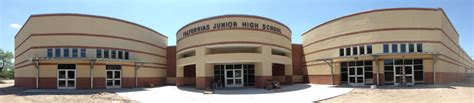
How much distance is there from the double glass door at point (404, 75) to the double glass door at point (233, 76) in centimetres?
1316

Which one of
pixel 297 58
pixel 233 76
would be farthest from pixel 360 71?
pixel 233 76

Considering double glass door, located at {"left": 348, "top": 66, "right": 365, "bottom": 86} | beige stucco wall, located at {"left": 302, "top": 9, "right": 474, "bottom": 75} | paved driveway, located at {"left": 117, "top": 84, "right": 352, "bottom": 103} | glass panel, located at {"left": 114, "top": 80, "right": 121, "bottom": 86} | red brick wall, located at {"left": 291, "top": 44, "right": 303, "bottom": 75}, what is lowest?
paved driveway, located at {"left": 117, "top": 84, "right": 352, "bottom": 103}

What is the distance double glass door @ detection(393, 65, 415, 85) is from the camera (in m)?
24.6

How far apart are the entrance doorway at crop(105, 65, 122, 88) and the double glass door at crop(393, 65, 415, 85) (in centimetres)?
2471

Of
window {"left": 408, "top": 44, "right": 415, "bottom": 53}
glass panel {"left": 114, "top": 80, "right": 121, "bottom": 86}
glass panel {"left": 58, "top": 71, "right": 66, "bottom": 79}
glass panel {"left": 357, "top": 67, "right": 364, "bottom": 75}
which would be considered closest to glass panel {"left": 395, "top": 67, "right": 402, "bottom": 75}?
window {"left": 408, "top": 44, "right": 415, "bottom": 53}

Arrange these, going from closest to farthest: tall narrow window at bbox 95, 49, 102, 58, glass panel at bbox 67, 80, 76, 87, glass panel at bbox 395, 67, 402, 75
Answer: glass panel at bbox 395, 67, 402, 75 → glass panel at bbox 67, 80, 76, 87 → tall narrow window at bbox 95, 49, 102, 58

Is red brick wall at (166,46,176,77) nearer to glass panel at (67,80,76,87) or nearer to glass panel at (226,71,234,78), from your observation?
glass panel at (226,71,234,78)

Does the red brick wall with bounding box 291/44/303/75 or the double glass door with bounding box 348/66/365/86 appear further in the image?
the red brick wall with bounding box 291/44/303/75

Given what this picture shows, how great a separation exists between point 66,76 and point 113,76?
3919 mm

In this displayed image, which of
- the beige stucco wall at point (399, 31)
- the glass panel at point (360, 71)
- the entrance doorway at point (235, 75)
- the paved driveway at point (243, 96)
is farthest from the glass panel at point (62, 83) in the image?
the glass panel at point (360, 71)

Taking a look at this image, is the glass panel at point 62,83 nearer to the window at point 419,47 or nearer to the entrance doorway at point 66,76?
the entrance doorway at point 66,76

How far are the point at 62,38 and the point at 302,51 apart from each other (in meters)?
25.2

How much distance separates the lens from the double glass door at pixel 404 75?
24594 mm

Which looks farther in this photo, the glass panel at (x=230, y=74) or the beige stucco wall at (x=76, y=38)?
the glass panel at (x=230, y=74)
